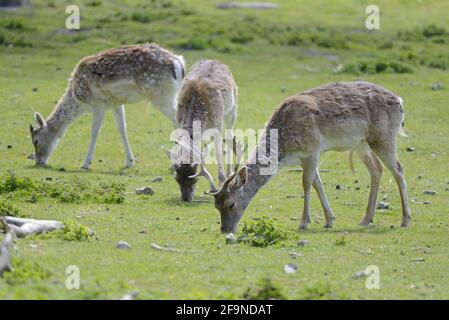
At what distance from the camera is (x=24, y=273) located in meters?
8.04

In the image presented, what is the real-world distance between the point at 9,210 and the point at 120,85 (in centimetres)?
550

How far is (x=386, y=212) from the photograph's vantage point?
13164mm

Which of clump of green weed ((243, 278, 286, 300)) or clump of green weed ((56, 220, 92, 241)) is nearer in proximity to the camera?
clump of green weed ((243, 278, 286, 300))

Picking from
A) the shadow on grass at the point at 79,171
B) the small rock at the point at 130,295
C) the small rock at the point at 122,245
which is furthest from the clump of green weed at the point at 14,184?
the small rock at the point at 130,295

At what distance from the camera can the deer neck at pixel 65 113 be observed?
664 inches

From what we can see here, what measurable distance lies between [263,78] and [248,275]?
14.5 metres

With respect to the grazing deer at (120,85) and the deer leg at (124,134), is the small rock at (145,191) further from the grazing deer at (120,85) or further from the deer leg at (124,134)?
the deer leg at (124,134)

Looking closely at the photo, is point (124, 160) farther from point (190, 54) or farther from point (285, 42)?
point (285, 42)

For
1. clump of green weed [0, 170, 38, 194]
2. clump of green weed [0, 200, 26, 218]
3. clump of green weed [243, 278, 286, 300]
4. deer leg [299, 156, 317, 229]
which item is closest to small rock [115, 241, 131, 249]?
clump of green weed [0, 200, 26, 218]

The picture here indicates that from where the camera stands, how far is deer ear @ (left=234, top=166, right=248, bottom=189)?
1154 centimetres

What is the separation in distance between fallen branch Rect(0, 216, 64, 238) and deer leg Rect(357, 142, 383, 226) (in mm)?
4047

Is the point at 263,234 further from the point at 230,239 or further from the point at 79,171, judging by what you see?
the point at 79,171

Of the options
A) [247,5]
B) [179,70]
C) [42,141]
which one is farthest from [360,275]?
[247,5]

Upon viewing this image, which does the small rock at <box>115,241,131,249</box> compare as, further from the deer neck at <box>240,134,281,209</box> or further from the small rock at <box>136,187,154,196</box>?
the small rock at <box>136,187,154,196</box>
